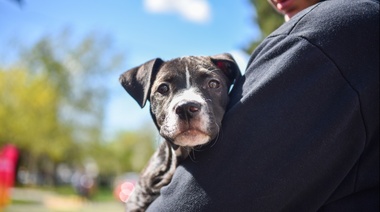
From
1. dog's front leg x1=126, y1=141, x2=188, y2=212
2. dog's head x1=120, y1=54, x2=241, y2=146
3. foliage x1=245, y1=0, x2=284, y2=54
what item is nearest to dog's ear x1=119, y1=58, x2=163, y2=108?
dog's head x1=120, y1=54, x2=241, y2=146

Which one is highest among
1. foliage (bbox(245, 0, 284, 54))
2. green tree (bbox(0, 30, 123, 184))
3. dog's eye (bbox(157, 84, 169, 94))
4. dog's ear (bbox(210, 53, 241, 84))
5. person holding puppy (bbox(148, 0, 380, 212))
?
green tree (bbox(0, 30, 123, 184))

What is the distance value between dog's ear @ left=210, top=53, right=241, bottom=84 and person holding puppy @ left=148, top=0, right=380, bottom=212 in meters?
0.82

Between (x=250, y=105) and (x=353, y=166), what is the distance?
0.59 meters

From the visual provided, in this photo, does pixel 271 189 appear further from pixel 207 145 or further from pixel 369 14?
pixel 369 14

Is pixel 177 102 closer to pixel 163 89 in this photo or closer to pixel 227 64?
pixel 163 89

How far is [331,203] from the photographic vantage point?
219 cm

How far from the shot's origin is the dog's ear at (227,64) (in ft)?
10.2

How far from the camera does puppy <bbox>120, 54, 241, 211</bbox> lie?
2.54 meters

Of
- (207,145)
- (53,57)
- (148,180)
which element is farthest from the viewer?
(53,57)

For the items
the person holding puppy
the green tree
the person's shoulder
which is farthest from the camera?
the green tree

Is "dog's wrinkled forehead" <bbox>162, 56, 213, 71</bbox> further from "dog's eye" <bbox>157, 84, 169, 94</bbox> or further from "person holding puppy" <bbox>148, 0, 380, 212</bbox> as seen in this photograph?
"person holding puppy" <bbox>148, 0, 380, 212</bbox>

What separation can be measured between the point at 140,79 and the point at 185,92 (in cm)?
48

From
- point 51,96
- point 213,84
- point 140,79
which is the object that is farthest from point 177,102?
point 51,96

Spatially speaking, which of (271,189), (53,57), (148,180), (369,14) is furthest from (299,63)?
(53,57)
